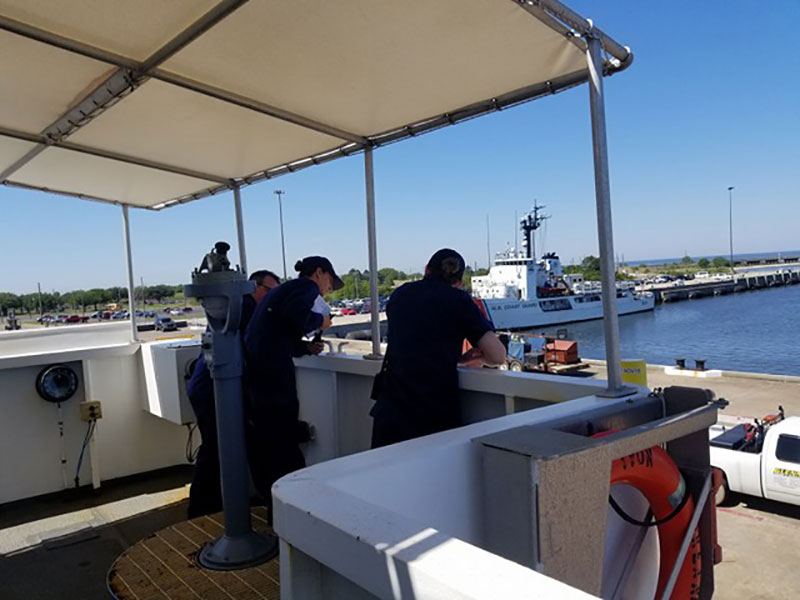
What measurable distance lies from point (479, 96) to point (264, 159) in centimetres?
174

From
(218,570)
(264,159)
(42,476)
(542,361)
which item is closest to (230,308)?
(218,570)

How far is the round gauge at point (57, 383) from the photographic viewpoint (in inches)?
169

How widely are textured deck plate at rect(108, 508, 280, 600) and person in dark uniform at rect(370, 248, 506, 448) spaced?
69cm

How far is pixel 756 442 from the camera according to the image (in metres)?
9.28

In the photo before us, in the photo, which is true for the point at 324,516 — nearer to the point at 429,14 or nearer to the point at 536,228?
the point at 429,14

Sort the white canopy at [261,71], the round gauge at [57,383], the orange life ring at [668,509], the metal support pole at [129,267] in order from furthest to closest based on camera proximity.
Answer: the metal support pole at [129,267] < the round gauge at [57,383] < the white canopy at [261,71] < the orange life ring at [668,509]

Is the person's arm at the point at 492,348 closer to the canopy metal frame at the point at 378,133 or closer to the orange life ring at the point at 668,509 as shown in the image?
the canopy metal frame at the point at 378,133

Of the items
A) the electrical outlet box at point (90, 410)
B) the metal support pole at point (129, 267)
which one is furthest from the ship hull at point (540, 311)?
the electrical outlet box at point (90, 410)

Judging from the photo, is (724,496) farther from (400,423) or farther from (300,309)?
(300,309)

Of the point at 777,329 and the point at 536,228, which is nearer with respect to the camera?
the point at 777,329

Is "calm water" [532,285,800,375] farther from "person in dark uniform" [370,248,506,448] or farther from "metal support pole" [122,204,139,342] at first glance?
"person in dark uniform" [370,248,506,448]

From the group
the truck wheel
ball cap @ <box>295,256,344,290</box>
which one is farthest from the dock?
ball cap @ <box>295,256,344,290</box>

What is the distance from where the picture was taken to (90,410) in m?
4.39

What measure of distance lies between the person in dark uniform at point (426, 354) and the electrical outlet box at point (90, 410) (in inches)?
121
